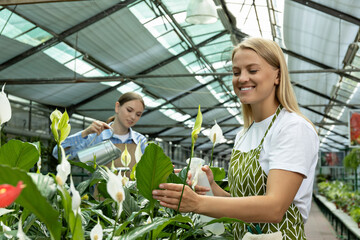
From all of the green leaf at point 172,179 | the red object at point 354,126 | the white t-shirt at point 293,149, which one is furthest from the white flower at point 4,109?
the red object at point 354,126

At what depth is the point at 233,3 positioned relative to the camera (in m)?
8.26

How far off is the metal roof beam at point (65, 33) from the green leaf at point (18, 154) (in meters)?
6.86

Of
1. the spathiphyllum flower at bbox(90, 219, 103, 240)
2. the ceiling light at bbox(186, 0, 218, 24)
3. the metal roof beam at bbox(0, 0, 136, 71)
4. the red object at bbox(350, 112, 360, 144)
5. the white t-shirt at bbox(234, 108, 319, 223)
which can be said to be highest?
the metal roof beam at bbox(0, 0, 136, 71)

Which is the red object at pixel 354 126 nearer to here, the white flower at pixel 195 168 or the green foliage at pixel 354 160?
the green foliage at pixel 354 160

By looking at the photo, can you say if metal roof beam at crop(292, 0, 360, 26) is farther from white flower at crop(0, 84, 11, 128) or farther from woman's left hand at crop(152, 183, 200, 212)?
white flower at crop(0, 84, 11, 128)

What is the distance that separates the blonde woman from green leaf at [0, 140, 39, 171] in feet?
1.03

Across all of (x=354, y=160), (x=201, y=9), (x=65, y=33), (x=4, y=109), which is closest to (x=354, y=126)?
(x=354, y=160)

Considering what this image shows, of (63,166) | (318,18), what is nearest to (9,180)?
(63,166)

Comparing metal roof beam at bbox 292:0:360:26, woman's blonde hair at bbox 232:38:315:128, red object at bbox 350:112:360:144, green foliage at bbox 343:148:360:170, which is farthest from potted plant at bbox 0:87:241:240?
green foliage at bbox 343:148:360:170

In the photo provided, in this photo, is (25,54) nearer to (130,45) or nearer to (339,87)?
(130,45)

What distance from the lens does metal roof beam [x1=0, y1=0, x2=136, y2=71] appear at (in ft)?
24.9

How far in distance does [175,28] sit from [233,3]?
1.57m

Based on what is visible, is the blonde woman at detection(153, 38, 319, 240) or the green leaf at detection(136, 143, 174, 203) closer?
the green leaf at detection(136, 143, 174, 203)

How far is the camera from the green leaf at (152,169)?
2.97 ft
